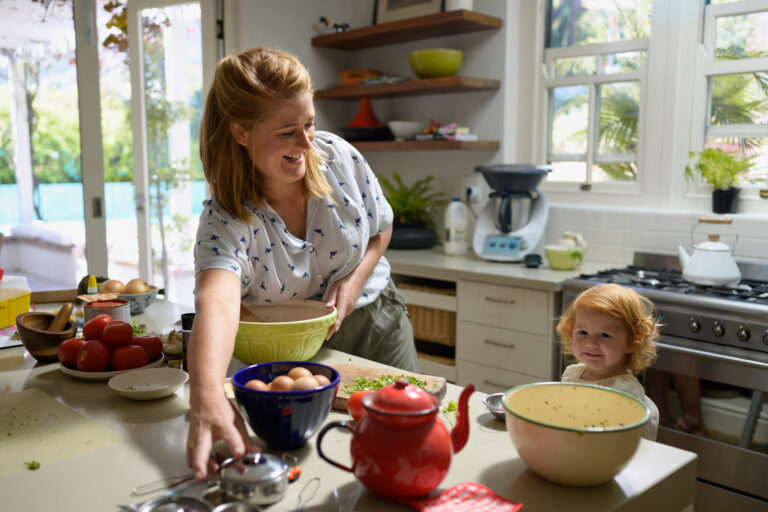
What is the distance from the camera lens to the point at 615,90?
3.31 metres

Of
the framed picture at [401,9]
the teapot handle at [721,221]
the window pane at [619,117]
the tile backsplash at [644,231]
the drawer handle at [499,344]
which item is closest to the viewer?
the teapot handle at [721,221]

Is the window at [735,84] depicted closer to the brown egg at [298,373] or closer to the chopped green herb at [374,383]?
the chopped green herb at [374,383]

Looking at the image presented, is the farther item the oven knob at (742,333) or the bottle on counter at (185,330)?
the oven knob at (742,333)

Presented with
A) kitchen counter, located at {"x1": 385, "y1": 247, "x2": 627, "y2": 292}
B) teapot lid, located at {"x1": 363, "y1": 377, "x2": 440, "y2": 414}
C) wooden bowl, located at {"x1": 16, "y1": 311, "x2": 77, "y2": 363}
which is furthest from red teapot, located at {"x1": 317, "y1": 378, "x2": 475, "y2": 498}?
kitchen counter, located at {"x1": 385, "y1": 247, "x2": 627, "y2": 292}

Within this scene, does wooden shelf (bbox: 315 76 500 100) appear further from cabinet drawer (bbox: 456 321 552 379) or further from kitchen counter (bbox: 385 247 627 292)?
cabinet drawer (bbox: 456 321 552 379)

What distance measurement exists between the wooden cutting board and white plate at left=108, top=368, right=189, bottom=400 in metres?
0.32

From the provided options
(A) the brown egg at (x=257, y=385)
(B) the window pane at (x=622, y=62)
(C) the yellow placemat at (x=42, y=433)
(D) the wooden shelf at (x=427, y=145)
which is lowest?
(C) the yellow placemat at (x=42, y=433)

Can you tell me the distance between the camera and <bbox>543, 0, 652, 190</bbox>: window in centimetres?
324

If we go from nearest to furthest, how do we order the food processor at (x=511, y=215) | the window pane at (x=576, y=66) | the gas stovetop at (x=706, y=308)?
the gas stovetop at (x=706, y=308), the food processor at (x=511, y=215), the window pane at (x=576, y=66)

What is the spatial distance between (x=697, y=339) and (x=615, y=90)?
1.41 metres

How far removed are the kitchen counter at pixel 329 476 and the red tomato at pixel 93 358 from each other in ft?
0.69

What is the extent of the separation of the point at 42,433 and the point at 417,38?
3044mm

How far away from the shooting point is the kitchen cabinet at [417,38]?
11.0ft

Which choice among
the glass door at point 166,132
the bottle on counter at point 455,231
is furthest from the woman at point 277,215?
the glass door at point 166,132
